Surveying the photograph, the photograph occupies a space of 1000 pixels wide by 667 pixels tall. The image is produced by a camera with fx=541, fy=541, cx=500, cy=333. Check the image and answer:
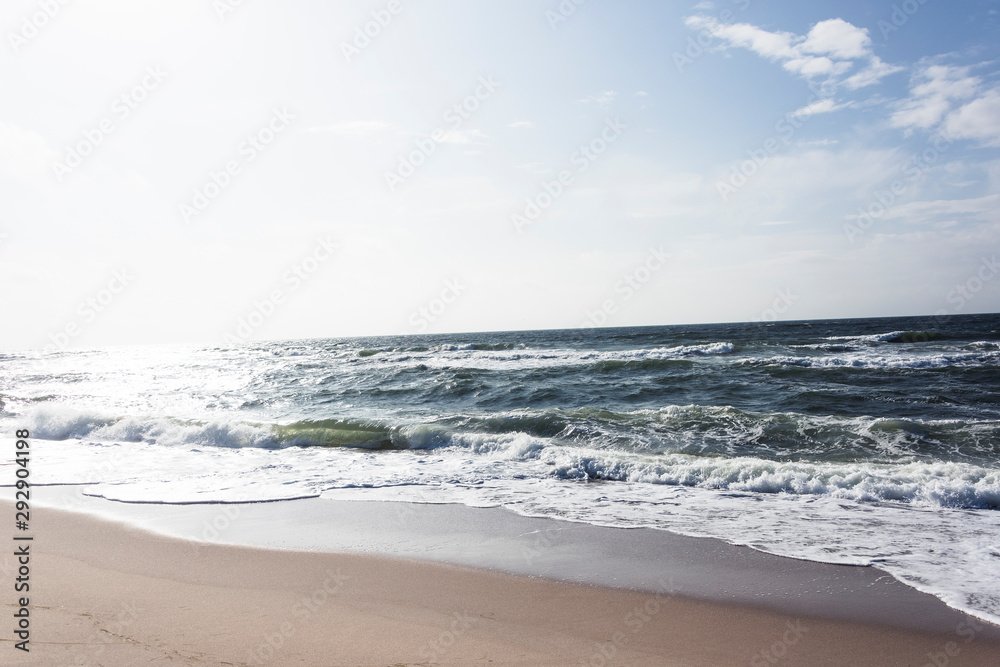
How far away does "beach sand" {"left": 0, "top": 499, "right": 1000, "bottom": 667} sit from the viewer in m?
3.39

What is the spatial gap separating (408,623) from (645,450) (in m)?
7.24

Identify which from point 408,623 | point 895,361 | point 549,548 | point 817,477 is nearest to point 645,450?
point 817,477

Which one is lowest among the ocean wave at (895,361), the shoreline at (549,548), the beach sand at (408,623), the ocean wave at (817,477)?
the ocean wave at (817,477)

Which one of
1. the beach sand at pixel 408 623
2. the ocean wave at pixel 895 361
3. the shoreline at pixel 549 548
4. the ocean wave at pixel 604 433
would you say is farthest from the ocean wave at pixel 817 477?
the ocean wave at pixel 895 361

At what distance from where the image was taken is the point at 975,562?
16.0 feet

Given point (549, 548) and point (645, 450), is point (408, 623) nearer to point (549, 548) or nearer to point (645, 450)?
point (549, 548)

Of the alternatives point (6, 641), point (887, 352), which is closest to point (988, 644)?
point (6, 641)

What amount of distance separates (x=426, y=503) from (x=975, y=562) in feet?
19.1

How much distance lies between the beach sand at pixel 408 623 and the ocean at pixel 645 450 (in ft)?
3.95

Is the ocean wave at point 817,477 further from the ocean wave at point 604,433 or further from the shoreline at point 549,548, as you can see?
the shoreline at point 549,548

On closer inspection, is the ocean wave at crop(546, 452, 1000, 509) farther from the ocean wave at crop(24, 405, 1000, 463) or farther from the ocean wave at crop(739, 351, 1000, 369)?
the ocean wave at crop(739, 351, 1000, 369)

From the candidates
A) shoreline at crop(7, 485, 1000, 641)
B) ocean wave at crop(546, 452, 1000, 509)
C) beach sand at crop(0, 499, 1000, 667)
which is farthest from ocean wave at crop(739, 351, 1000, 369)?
beach sand at crop(0, 499, 1000, 667)

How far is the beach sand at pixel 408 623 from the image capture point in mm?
3387

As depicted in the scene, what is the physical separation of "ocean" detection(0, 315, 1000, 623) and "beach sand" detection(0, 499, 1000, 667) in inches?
47.4
